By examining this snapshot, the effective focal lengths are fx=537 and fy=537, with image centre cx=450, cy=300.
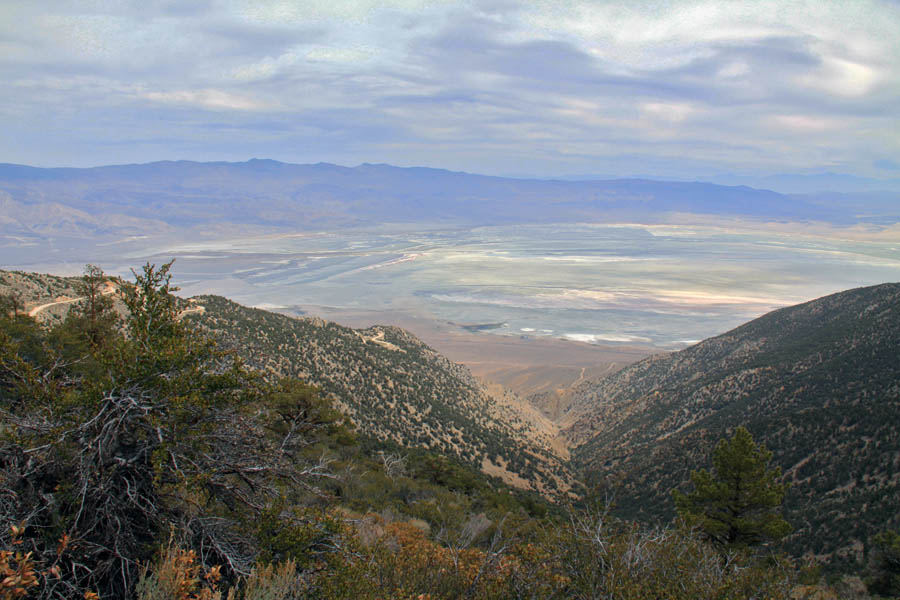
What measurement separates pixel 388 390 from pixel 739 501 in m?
21.8

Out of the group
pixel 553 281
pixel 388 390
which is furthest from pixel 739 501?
pixel 553 281

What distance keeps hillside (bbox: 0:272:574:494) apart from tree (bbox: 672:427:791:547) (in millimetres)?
12679

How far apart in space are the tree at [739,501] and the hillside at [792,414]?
3.21 meters

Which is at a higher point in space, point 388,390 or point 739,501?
point 739,501

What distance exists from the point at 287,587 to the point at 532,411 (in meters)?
44.9

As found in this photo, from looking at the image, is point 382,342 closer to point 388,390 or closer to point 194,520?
point 388,390

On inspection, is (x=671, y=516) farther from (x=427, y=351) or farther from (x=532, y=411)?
(x=427, y=351)

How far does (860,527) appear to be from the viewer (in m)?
15.0

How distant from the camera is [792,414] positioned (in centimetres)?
2384

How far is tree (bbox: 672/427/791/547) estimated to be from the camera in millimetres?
12930

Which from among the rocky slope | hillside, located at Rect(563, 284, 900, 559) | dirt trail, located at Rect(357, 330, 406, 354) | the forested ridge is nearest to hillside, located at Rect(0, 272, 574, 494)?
the rocky slope

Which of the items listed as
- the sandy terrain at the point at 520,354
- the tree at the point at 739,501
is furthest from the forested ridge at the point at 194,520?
the sandy terrain at the point at 520,354

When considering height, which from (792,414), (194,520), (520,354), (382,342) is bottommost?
(520,354)

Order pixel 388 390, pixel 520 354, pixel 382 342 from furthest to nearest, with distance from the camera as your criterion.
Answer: pixel 520 354 < pixel 382 342 < pixel 388 390
